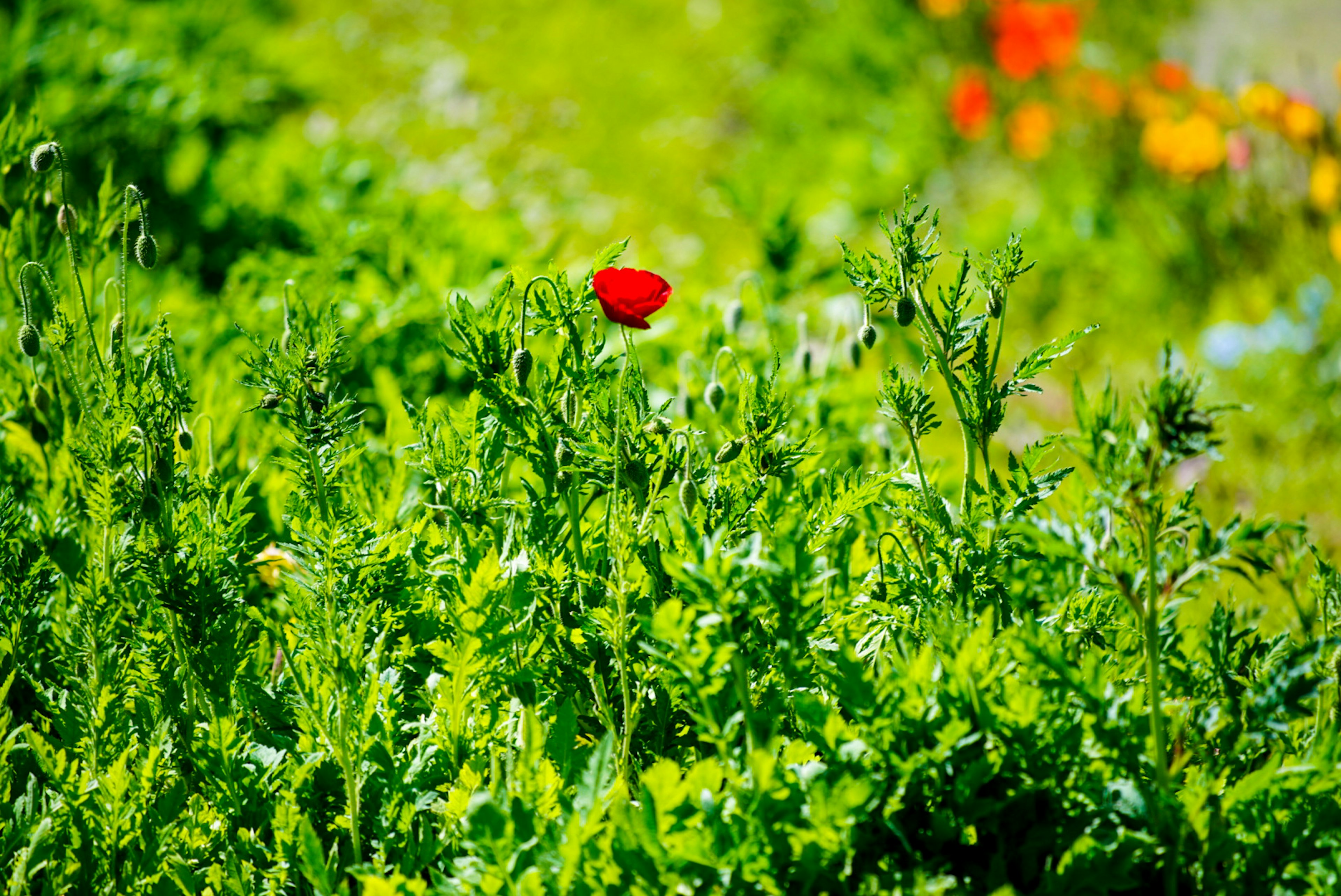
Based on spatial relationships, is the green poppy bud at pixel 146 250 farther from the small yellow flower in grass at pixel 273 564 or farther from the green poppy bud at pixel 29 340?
the small yellow flower in grass at pixel 273 564

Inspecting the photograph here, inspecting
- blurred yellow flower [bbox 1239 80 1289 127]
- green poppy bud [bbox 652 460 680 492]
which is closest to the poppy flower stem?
green poppy bud [bbox 652 460 680 492]

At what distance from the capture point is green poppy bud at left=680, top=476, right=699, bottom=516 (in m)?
1.51

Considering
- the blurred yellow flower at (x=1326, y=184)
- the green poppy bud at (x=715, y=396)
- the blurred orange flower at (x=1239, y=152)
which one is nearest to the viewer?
the green poppy bud at (x=715, y=396)

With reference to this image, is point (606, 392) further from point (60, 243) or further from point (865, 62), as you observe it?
point (865, 62)

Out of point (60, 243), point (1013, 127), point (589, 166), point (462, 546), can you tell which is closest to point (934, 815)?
point (462, 546)

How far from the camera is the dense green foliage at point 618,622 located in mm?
1228

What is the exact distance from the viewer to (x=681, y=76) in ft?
19.5

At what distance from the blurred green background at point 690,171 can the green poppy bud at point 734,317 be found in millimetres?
80

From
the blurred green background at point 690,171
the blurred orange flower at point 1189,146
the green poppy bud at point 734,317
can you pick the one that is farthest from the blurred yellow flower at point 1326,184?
the green poppy bud at point 734,317

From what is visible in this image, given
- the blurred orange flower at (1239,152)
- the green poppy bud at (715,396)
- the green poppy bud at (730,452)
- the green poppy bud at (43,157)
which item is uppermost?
the blurred orange flower at (1239,152)

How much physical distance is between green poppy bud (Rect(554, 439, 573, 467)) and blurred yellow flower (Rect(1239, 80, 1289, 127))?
3392mm

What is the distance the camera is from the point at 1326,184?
3.74 meters

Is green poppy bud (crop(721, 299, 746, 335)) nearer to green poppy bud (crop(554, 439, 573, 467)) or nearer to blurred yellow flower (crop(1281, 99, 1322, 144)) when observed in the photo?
green poppy bud (crop(554, 439, 573, 467))

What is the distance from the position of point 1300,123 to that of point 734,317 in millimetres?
2610
